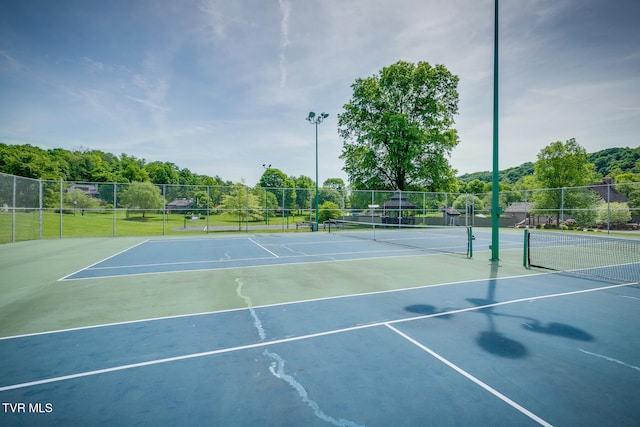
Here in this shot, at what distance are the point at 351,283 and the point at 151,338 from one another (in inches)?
192

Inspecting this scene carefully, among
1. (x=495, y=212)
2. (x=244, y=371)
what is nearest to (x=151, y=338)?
(x=244, y=371)

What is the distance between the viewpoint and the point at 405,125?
32094 mm

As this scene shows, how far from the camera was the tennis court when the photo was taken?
295 centimetres

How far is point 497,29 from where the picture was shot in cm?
1066

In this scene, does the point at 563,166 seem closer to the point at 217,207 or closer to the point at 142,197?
the point at 217,207

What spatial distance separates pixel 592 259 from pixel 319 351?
13471 millimetres

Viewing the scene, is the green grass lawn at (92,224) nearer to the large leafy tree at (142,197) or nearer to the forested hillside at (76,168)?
the large leafy tree at (142,197)

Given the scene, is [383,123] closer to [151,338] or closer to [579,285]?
[579,285]

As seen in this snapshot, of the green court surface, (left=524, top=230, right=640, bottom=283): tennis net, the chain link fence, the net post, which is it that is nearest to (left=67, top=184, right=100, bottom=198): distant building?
the chain link fence

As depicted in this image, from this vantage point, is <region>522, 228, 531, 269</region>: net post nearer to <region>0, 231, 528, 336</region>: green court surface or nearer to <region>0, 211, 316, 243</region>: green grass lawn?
<region>0, 231, 528, 336</region>: green court surface

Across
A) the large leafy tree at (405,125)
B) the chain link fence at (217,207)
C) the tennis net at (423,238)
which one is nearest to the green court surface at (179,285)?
the tennis net at (423,238)

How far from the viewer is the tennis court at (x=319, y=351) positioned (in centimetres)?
295

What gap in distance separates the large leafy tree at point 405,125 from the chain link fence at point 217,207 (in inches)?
168

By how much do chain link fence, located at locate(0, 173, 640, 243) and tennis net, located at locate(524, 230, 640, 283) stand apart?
7.27m
